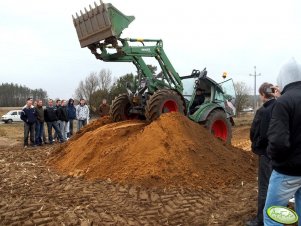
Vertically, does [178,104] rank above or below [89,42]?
below

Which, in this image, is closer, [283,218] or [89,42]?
[283,218]

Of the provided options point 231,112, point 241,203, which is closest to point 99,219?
point 241,203

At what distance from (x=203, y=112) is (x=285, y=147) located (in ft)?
22.4

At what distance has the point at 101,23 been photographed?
30.4 ft

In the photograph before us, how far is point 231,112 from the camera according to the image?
1162 cm

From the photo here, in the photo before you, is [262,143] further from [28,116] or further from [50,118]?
[50,118]

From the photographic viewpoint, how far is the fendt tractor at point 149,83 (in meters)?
9.16

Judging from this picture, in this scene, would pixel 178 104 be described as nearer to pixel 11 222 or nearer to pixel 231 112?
pixel 231 112

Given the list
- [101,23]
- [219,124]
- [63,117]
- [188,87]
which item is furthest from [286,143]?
[63,117]

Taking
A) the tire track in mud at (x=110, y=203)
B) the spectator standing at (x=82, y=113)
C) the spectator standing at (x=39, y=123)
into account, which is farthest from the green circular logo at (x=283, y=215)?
the spectator standing at (x=82, y=113)

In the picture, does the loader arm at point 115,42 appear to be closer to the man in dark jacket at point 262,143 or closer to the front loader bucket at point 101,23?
the front loader bucket at point 101,23

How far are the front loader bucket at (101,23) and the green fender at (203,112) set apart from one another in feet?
9.23

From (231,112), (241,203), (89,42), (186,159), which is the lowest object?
(241,203)

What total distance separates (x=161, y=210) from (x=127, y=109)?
519 centimetres
